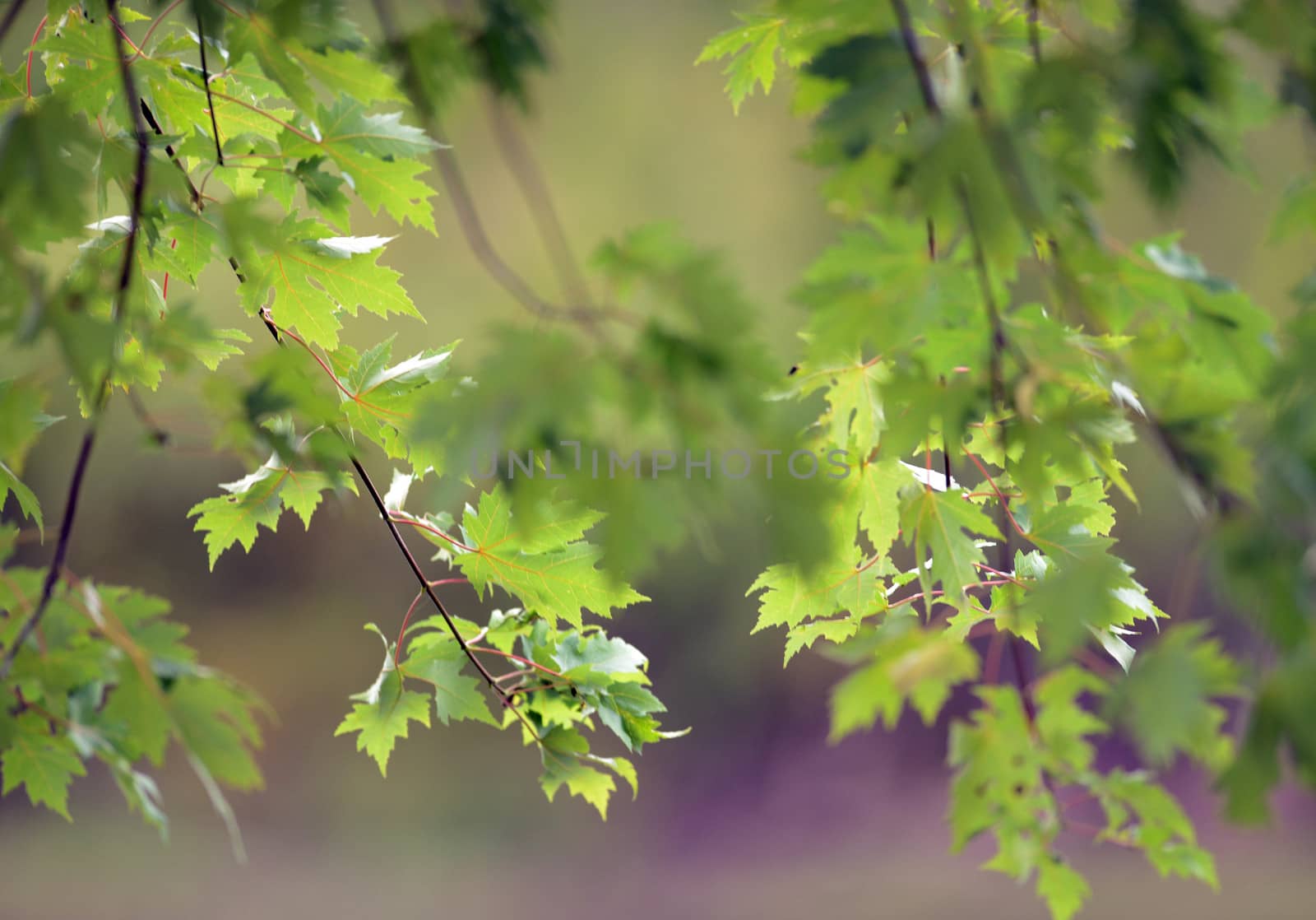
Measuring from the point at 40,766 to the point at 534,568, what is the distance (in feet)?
1.16

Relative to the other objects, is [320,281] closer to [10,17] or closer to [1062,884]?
[10,17]

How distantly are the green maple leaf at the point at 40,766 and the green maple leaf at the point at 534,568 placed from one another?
0.96ft

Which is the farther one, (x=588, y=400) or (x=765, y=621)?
(x=765, y=621)

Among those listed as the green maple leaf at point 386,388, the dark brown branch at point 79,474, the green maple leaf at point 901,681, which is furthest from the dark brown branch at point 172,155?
the green maple leaf at point 901,681

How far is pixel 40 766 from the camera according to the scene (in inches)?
→ 26.3

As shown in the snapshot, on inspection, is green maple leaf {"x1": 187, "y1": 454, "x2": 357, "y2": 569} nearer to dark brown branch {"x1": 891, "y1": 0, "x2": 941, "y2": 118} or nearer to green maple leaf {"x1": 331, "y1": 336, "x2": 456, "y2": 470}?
green maple leaf {"x1": 331, "y1": 336, "x2": 456, "y2": 470}

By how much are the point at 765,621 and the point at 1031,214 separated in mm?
496

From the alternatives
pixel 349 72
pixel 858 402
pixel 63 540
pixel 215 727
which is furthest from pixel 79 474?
pixel 858 402

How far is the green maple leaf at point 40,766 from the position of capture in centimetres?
64

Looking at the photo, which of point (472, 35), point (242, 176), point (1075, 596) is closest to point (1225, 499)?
point (1075, 596)

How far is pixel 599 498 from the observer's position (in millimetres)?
412

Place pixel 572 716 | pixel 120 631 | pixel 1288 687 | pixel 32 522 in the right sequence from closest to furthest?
pixel 1288 687
pixel 120 631
pixel 572 716
pixel 32 522

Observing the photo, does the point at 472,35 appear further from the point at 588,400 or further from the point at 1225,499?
the point at 1225,499

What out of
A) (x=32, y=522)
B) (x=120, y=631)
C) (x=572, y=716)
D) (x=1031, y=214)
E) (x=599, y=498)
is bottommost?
(x=32, y=522)
